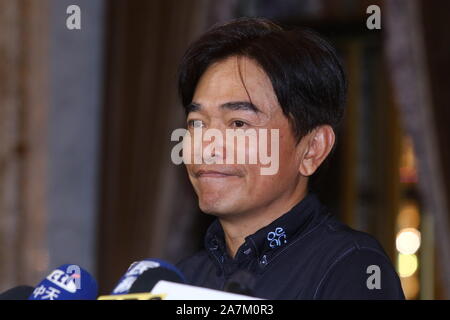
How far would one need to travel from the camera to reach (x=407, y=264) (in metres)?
5.99

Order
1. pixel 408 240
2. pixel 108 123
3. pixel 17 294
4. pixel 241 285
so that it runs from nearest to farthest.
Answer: pixel 241 285 → pixel 17 294 → pixel 108 123 → pixel 408 240

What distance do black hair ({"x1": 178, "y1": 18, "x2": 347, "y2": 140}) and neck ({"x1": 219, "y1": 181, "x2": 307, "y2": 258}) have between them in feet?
0.48

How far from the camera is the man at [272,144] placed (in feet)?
5.41

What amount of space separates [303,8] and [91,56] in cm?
153

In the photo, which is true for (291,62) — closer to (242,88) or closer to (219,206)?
(242,88)

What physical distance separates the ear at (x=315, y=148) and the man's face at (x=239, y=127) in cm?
7

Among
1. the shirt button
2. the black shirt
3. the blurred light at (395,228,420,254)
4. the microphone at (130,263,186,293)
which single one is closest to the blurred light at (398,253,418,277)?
the blurred light at (395,228,420,254)

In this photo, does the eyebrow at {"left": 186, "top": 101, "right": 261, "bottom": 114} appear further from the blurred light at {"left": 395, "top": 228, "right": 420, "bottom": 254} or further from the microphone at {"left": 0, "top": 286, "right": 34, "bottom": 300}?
the blurred light at {"left": 395, "top": 228, "right": 420, "bottom": 254}

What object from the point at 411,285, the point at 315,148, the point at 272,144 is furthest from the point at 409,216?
the point at 272,144

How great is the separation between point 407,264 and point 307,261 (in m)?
4.57

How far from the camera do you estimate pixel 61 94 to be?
16.7ft

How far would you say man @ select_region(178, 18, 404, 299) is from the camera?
5.41 feet
